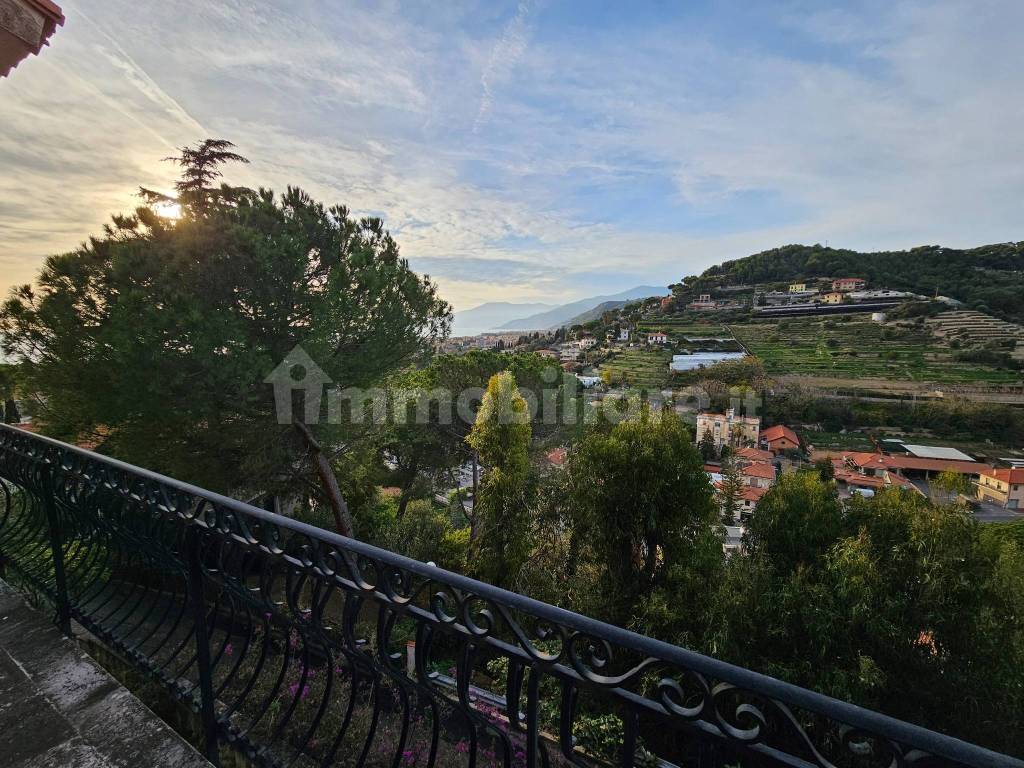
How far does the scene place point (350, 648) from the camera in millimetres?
1236

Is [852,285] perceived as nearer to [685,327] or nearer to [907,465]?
[685,327]

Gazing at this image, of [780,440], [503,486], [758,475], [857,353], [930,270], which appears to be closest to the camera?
[503,486]

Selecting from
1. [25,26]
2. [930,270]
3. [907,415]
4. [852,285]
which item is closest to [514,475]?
[25,26]

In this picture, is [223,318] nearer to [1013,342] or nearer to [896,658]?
[896,658]

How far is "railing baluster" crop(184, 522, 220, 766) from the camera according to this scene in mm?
1434

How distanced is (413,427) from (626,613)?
22.7 feet

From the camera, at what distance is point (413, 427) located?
11.5m

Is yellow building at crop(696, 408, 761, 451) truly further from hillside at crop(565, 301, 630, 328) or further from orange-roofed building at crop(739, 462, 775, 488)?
hillside at crop(565, 301, 630, 328)

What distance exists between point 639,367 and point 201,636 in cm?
4342

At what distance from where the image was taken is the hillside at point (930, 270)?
148 ft

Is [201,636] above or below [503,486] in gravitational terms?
above

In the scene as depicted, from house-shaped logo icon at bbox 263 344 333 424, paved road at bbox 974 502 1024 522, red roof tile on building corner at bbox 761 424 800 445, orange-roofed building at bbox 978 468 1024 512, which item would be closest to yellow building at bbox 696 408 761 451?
red roof tile on building corner at bbox 761 424 800 445

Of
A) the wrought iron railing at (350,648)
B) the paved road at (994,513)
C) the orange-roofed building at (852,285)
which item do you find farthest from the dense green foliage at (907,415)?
the wrought iron railing at (350,648)

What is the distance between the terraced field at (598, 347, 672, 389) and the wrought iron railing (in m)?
33.3
